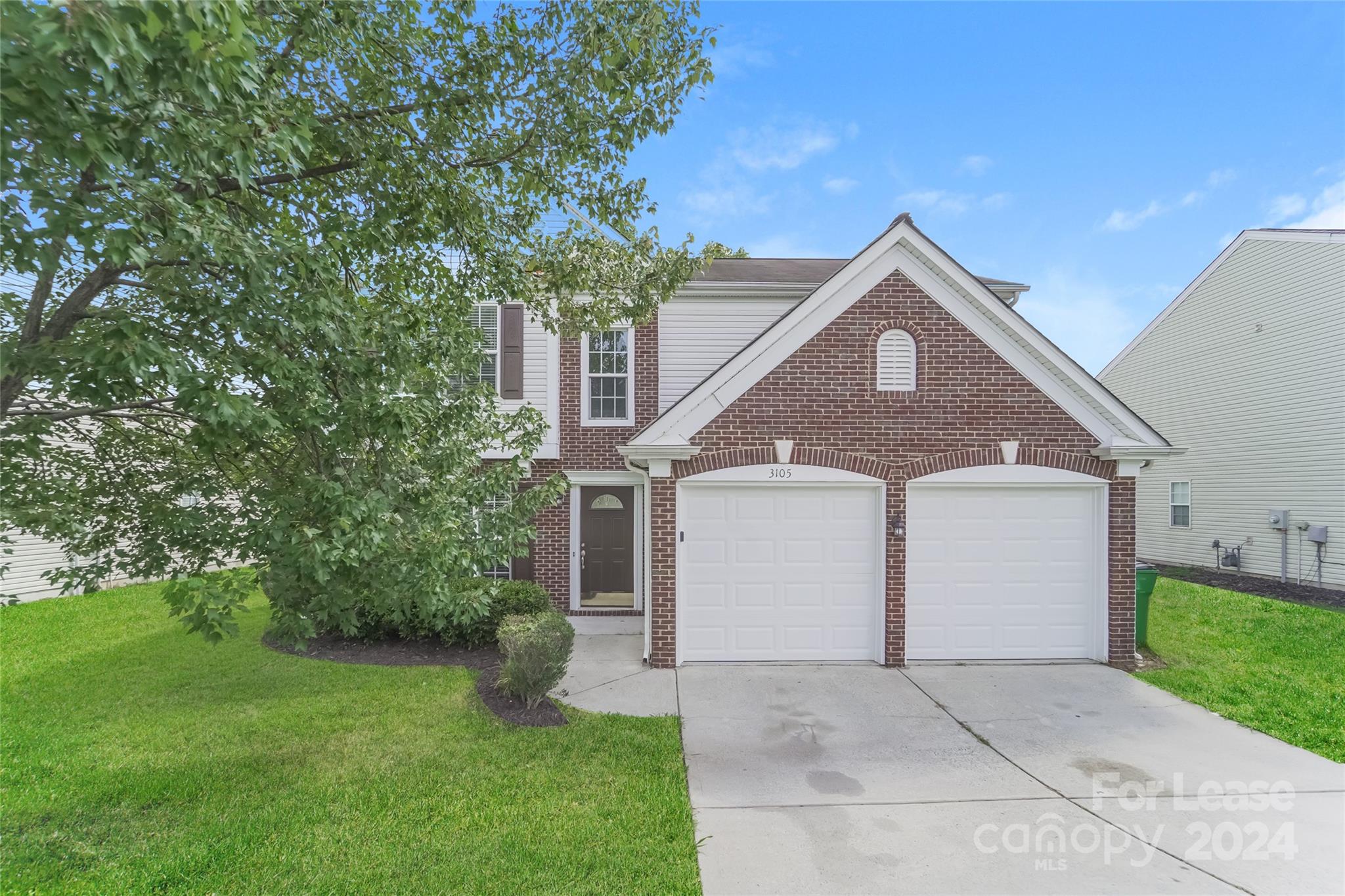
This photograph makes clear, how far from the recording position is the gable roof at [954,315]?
330 inches

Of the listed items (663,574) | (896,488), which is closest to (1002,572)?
(896,488)

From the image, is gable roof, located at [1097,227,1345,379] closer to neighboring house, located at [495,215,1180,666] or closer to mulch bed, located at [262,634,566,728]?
neighboring house, located at [495,215,1180,666]

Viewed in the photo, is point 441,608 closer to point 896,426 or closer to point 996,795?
point 996,795

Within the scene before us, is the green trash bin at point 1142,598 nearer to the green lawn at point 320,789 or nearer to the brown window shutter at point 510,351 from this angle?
the green lawn at point 320,789

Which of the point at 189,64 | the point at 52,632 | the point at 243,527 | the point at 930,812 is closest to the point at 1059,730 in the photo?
the point at 930,812

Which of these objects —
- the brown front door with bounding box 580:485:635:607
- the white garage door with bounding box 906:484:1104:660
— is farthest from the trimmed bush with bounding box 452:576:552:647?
the white garage door with bounding box 906:484:1104:660

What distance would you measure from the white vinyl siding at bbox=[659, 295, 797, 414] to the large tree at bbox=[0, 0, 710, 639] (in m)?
4.92

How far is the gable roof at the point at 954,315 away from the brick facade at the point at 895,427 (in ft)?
0.43

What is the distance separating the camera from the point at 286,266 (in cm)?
390

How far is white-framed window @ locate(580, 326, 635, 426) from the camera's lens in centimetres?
1121

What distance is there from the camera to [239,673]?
817 cm

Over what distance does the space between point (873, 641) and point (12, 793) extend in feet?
29.7

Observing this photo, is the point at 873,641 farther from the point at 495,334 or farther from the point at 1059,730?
the point at 495,334

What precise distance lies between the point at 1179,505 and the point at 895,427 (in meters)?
15.5
